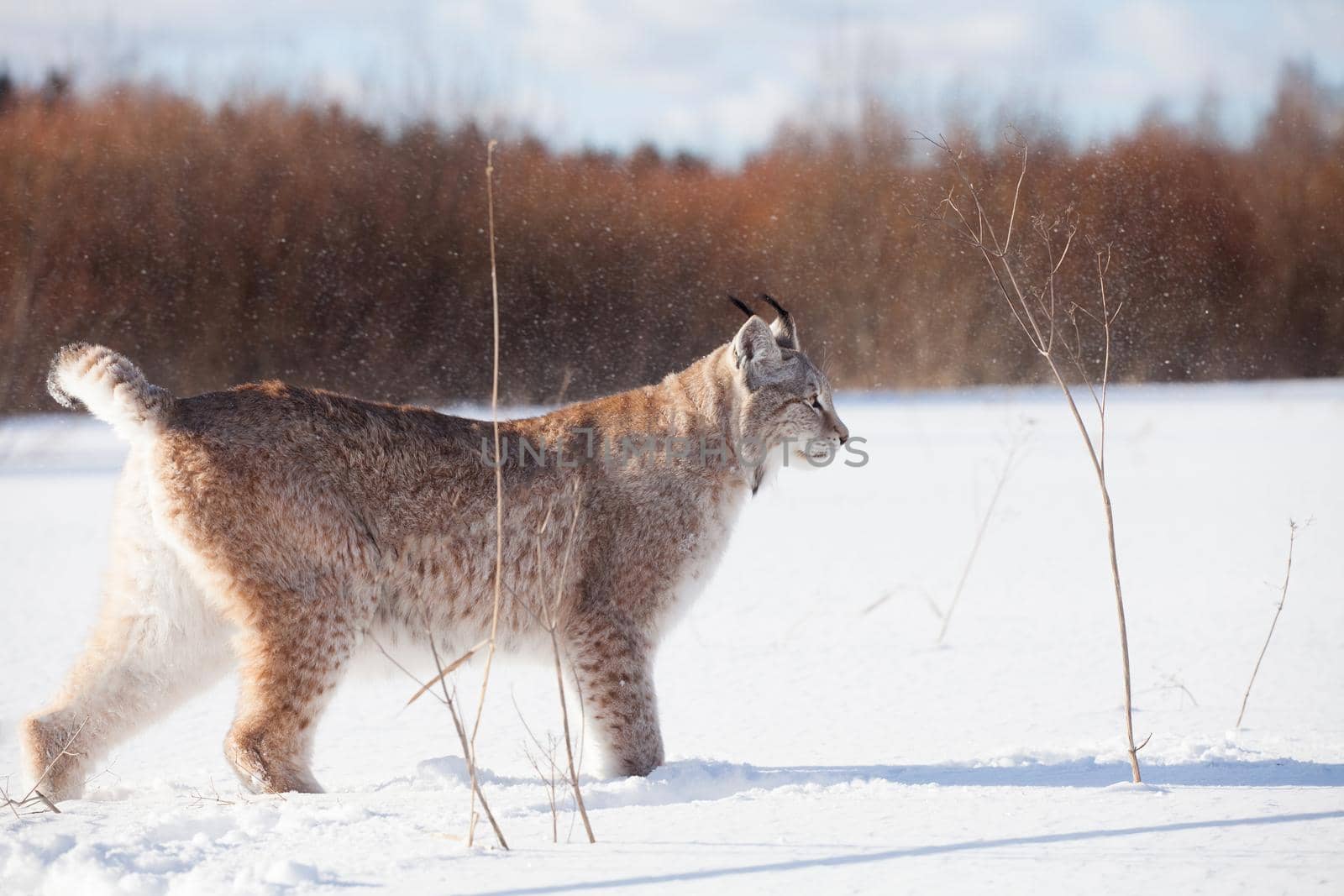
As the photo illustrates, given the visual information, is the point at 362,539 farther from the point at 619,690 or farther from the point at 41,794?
the point at 41,794

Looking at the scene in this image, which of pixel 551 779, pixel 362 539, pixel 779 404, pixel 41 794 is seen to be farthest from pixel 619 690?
pixel 41 794

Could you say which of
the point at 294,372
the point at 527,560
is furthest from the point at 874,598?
the point at 294,372

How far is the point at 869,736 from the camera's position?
14.1 ft

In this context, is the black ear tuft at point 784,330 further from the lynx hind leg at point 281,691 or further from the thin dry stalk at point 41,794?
the thin dry stalk at point 41,794

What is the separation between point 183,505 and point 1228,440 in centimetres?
1149

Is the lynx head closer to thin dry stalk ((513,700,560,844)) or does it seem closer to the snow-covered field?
the snow-covered field

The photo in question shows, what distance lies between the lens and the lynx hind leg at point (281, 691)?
344cm

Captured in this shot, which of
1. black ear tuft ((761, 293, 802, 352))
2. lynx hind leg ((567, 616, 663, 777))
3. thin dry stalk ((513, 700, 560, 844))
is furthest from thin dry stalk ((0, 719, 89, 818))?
black ear tuft ((761, 293, 802, 352))

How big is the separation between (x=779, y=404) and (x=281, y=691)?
6.49 ft

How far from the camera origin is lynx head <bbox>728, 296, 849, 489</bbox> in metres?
4.38

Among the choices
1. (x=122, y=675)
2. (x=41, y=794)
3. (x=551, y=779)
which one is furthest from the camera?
(x=122, y=675)

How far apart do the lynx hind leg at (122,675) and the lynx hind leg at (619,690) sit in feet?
3.66

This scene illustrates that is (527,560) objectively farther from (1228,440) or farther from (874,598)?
(1228,440)

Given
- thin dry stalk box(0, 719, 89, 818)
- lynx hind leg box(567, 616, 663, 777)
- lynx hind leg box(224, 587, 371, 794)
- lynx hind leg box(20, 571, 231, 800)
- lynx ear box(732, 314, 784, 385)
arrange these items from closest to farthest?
1. thin dry stalk box(0, 719, 89, 818)
2. lynx hind leg box(224, 587, 371, 794)
3. lynx hind leg box(20, 571, 231, 800)
4. lynx hind leg box(567, 616, 663, 777)
5. lynx ear box(732, 314, 784, 385)
